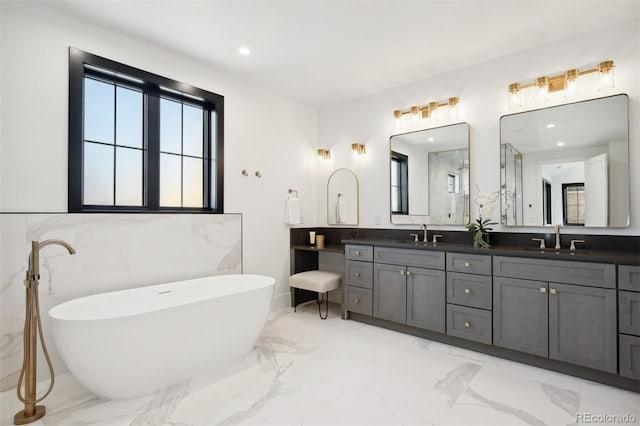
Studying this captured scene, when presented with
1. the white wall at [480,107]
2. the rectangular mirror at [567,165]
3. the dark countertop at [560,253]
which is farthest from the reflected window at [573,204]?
the dark countertop at [560,253]

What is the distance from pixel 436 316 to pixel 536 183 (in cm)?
146

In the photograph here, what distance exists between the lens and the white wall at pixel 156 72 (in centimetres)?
221

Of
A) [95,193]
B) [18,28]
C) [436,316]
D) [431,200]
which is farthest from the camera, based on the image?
[431,200]

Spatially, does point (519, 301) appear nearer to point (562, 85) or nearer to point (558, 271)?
point (558, 271)

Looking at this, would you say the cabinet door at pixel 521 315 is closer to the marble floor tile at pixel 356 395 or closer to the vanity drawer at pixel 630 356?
the marble floor tile at pixel 356 395

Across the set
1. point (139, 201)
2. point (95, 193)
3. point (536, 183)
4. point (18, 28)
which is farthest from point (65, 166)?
point (536, 183)

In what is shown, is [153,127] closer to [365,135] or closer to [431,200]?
[365,135]

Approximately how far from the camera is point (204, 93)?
326 cm

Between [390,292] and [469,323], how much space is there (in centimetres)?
75

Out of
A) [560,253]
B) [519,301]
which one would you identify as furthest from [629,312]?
[519,301]

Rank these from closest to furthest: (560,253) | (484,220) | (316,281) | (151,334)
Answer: (151,334) → (560,253) → (484,220) → (316,281)

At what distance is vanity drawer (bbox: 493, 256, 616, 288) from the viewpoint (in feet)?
7.18

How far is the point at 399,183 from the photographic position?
3.77 m

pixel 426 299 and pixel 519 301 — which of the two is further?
pixel 426 299
